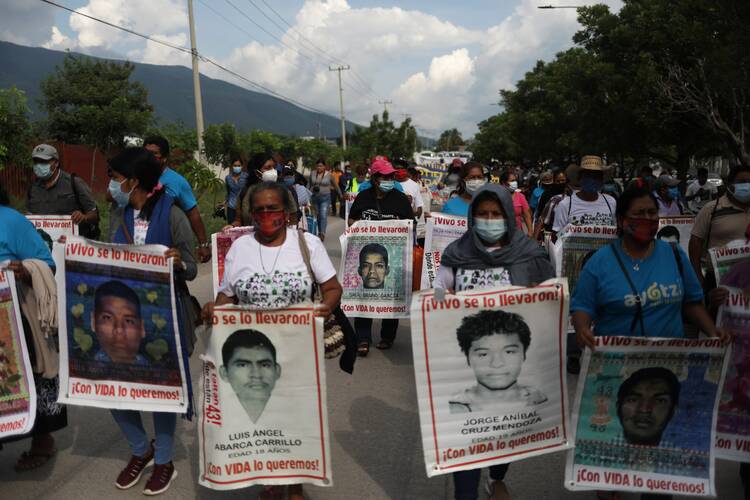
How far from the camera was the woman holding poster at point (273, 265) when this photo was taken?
3.65 meters

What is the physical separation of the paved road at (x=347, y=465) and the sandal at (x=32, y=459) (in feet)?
0.17

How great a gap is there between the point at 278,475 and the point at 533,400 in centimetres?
131

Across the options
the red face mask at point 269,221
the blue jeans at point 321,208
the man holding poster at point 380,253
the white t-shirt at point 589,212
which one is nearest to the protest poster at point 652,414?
the red face mask at point 269,221

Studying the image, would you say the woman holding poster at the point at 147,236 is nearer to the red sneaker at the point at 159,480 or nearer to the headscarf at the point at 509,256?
the red sneaker at the point at 159,480

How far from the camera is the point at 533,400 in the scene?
3.56m

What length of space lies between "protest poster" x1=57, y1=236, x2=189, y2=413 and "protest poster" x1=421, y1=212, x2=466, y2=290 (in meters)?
3.30

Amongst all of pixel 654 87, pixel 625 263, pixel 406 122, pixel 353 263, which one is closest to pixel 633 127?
pixel 654 87

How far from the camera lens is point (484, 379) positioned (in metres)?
3.51

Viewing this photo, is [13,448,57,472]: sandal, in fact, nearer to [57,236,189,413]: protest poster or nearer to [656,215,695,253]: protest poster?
[57,236,189,413]: protest poster

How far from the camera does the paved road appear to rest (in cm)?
412

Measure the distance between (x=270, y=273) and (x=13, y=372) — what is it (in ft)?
5.25

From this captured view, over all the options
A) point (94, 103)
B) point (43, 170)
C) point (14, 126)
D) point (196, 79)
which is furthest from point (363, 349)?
point (94, 103)

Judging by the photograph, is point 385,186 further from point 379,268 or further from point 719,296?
point 719,296

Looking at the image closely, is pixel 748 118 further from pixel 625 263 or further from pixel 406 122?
pixel 406 122
